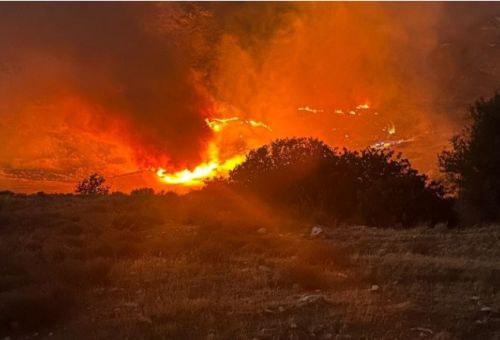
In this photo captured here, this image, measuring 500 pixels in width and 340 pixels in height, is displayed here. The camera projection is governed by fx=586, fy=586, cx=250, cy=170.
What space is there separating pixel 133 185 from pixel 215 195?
18601mm

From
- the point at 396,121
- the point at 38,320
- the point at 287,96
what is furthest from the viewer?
the point at 287,96

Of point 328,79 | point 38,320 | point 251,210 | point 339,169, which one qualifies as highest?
point 328,79

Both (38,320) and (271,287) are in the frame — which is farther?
(271,287)

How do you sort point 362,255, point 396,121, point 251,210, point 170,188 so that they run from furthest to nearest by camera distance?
point 396,121, point 170,188, point 251,210, point 362,255

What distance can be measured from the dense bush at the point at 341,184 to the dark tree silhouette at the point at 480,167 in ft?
6.59

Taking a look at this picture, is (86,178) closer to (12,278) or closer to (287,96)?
(287,96)

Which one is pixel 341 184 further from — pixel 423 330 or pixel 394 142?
pixel 423 330

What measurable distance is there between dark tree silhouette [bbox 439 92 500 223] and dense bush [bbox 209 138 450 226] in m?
2.01

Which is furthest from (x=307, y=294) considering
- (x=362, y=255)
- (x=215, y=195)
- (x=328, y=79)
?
(x=328, y=79)

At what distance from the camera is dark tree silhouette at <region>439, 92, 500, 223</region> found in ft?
77.9

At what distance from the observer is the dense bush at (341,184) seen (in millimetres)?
26219

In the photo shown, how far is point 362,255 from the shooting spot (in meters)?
12.9

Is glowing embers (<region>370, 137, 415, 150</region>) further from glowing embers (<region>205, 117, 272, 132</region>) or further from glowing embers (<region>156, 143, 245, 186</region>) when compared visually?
glowing embers (<region>156, 143, 245, 186</region>)

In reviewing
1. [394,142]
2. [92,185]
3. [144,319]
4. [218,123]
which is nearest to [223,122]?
[218,123]
